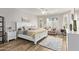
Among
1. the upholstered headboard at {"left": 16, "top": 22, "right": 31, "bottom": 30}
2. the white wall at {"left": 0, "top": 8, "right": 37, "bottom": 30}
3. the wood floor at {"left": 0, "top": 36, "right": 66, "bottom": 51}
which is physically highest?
the white wall at {"left": 0, "top": 8, "right": 37, "bottom": 30}

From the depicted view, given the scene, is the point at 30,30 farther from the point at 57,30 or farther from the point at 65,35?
the point at 65,35

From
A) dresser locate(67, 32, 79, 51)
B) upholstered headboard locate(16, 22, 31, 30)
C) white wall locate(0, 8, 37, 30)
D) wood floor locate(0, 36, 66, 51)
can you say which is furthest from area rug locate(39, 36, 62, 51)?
white wall locate(0, 8, 37, 30)

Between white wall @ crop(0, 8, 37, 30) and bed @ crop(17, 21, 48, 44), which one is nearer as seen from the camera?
white wall @ crop(0, 8, 37, 30)

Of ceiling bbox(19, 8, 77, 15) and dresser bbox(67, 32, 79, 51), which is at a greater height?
ceiling bbox(19, 8, 77, 15)

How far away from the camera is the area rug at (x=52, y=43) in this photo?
2052 mm

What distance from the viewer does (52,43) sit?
6.98 ft

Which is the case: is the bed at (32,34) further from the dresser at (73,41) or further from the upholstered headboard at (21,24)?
the dresser at (73,41)

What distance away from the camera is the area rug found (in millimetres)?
2052

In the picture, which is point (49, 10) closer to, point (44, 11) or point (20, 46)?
point (44, 11)

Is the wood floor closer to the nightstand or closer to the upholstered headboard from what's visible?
the nightstand

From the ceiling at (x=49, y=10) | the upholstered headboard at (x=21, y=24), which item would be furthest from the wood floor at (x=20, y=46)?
the ceiling at (x=49, y=10)
